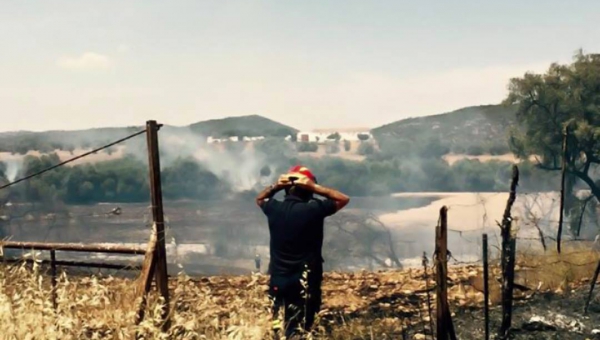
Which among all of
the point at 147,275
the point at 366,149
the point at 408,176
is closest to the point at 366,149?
the point at 366,149

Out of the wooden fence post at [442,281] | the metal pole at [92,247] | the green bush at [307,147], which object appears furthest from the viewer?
the green bush at [307,147]

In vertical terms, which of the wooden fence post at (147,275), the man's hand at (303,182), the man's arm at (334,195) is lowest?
the wooden fence post at (147,275)

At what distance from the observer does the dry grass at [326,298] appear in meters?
5.61

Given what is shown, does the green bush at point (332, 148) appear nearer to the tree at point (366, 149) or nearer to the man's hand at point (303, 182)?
the tree at point (366, 149)

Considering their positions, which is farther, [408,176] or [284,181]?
[408,176]

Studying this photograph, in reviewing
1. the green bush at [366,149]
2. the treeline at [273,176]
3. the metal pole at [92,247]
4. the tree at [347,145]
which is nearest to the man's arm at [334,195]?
the metal pole at [92,247]

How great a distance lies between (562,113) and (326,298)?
29.7 m

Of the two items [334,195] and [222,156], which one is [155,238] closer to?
[334,195]

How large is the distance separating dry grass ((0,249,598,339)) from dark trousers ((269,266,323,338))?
18 cm

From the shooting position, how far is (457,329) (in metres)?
7.89

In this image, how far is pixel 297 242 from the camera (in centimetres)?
565

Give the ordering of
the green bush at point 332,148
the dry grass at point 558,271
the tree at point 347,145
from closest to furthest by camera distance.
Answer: the dry grass at point 558,271 → the green bush at point 332,148 → the tree at point 347,145

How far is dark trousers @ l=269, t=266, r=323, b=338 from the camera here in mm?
5691

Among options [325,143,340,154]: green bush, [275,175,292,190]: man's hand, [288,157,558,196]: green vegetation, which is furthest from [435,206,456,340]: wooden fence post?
[325,143,340,154]: green bush
